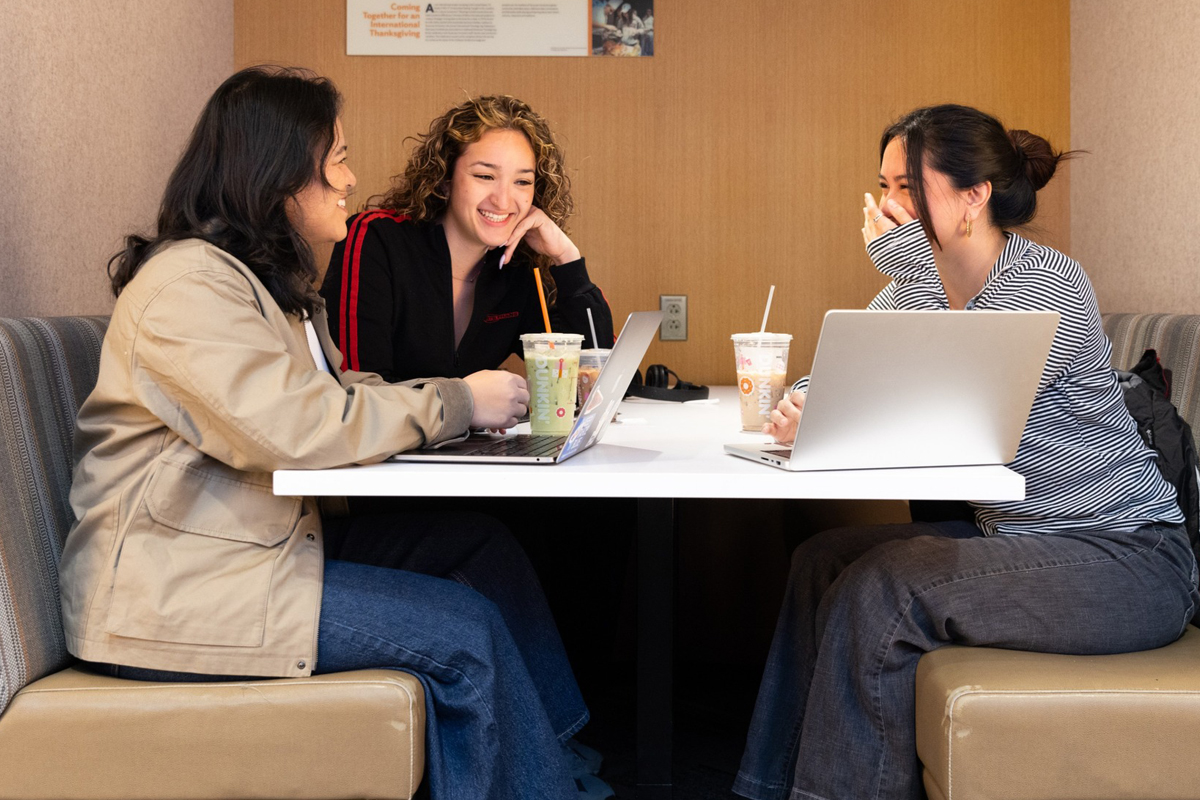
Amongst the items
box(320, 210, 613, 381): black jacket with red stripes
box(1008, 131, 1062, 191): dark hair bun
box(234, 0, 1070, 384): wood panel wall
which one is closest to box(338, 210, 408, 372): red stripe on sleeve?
box(320, 210, 613, 381): black jacket with red stripes

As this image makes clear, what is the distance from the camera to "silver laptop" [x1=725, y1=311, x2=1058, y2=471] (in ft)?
3.58

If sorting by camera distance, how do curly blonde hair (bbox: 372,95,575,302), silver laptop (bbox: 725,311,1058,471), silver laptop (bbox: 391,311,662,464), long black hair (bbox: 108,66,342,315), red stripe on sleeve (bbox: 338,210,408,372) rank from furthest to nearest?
curly blonde hair (bbox: 372,95,575,302) → red stripe on sleeve (bbox: 338,210,408,372) → long black hair (bbox: 108,66,342,315) → silver laptop (bbox: 391,311,662,464) → silver laptop (bbox: 725,311,1058,471)

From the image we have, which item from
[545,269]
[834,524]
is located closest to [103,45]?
[545,269]

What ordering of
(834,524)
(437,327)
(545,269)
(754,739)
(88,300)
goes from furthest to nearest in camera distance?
(834,524) → (545,269) → (437,327) → (88,300) → (754,739)

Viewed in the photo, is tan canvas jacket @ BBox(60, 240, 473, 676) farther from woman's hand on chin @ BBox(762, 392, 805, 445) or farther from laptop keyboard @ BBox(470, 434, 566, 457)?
woman's hand on chin @ BBox(762, 392, 805, 445)

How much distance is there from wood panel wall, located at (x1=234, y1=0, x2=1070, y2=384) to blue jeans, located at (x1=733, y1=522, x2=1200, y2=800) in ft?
4.81

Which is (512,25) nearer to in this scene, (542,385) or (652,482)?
(542,385)

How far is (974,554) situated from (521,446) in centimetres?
60

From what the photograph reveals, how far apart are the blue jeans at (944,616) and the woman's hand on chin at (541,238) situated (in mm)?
1055

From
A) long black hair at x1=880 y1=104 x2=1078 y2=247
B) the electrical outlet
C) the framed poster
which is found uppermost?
the framed poster

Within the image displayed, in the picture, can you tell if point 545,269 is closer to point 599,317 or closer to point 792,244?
point 599,317

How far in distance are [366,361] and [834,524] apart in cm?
133

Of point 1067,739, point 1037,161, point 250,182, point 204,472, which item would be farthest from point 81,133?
point 1067,739

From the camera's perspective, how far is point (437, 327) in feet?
6.95
